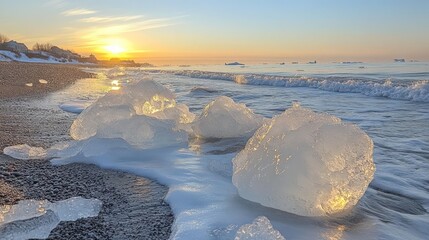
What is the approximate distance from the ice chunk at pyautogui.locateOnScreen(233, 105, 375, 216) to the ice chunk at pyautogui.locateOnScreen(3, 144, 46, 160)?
7.59ft

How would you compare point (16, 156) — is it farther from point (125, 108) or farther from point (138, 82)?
point (138, 82)

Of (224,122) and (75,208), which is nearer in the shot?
(75,208)

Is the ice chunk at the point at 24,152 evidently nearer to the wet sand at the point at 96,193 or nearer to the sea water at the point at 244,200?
the wet sand at the point at 96,193

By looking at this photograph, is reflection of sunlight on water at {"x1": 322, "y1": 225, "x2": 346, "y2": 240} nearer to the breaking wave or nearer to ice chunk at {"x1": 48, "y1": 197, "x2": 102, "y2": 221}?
ice chunk at {"x1": 48, "y1": 197, "x2": 102, "y2": 221}

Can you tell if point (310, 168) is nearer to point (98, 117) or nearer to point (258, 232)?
point (258, 232)

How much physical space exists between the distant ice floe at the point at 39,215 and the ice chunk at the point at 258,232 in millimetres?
1002

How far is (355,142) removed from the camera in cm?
264

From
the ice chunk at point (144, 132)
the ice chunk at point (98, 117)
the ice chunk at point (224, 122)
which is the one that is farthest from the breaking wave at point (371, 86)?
the ice chunk at point (98, 117)

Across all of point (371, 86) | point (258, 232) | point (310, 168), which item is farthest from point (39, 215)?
point (371, 86)

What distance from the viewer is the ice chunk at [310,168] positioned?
2.53 m

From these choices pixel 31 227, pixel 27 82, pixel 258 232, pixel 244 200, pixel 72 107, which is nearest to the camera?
pixel 258 232

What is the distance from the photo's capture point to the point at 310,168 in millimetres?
2559

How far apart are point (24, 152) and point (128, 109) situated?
1.26m

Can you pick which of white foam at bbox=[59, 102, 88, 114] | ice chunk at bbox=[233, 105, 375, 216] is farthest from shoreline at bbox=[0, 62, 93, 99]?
ice chunk at bbox=[233, 105, 375, 216]
